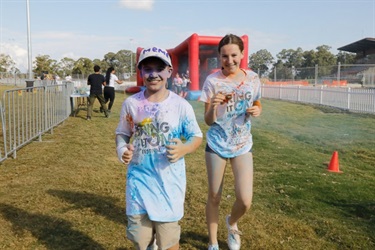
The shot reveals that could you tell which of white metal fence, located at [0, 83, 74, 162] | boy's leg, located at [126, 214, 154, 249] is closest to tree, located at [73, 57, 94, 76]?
white metal fence, located at [0, 83, 74, 162]

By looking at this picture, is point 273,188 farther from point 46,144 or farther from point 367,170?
point 46,144

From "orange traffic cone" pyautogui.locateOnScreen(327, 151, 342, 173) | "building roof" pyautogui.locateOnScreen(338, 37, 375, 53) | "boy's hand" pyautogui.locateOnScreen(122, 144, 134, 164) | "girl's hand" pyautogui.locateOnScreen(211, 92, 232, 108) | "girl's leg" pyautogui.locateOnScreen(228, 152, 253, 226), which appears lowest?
"orange traffic cone" pyautogui.locateOnScreen(327, 151, 342, 173)

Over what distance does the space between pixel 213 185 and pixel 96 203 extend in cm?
200

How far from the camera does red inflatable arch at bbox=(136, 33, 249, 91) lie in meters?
19.2

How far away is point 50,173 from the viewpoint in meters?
5.94

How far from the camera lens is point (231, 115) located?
306 cm

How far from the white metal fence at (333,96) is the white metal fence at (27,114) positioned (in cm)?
1117

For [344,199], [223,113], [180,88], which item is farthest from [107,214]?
[180,88]

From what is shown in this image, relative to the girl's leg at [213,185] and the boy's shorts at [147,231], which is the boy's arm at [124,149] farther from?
the girl's leg at [213,185]

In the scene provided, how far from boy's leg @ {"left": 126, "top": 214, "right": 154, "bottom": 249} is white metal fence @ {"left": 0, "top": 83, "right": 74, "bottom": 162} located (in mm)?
4785

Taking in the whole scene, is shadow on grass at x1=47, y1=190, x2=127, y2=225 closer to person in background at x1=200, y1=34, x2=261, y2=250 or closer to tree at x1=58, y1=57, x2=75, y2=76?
person in background at x1=200, y1=34, x2=261, y2=250

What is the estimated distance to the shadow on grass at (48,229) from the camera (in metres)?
3.52

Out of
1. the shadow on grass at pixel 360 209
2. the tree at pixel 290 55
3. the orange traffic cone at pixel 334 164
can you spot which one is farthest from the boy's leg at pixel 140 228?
the tree at pixel 290 55

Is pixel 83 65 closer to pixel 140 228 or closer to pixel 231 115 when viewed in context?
pixel 231 115
